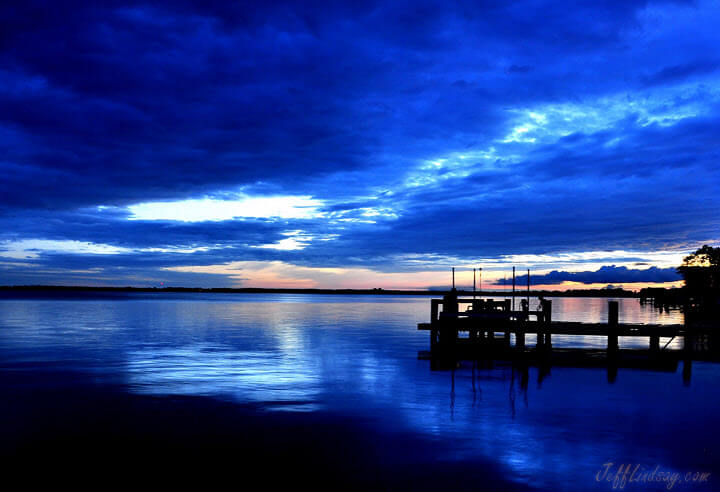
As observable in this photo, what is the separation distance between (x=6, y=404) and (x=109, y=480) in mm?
9846

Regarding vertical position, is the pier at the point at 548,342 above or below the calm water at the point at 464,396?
above

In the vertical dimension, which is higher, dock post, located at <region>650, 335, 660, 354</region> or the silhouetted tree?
Result: the silhouetted tree

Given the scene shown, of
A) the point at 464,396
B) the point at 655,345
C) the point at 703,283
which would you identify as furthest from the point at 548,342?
the point at 703,283

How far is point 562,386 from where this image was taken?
22.3 m

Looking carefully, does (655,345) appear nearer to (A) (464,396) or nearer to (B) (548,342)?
(B) (548,342)

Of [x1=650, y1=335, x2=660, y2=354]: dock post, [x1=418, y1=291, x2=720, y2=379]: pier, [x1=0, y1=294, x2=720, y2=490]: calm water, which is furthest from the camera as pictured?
[x1=650, y1=335, x2=660, y2=354]: dock post

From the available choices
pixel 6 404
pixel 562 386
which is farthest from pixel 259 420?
pixel 562 386

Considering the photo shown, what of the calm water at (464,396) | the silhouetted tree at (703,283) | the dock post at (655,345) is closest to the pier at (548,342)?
the dock post at (655,345)

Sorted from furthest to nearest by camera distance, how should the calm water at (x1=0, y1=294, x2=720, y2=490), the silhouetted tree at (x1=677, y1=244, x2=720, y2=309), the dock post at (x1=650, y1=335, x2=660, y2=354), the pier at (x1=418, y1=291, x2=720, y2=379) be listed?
the silhouetted tree at (x1=677, y1=244, x2=720, y2=309)
the dock post at (x1=650, y1=335, x2=660, y2=354)
the pier at (x1=418, y1=291, x2=720, y2=379)
the calm water at (x1=0, y1=294, x2=720, y2=490)

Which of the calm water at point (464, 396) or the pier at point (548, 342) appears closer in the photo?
the calm water at point (464, 396)

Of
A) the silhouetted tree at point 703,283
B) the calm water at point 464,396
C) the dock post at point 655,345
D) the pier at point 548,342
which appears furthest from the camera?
the silhouetted tree at point 703,283

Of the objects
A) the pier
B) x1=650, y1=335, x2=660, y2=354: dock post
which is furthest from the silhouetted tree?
the pier

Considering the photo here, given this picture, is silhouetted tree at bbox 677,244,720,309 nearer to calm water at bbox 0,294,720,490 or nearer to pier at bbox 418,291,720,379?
pier at bbox 418,291,720,379

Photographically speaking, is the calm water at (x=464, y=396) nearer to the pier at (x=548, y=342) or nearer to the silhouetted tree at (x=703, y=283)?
the pier at (x=548, y=342)
